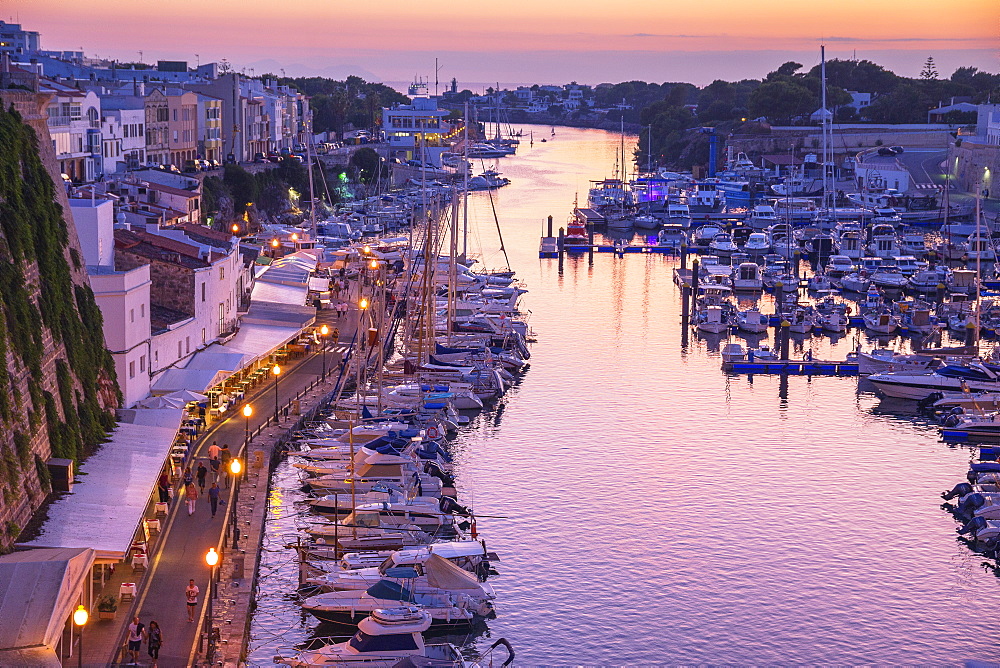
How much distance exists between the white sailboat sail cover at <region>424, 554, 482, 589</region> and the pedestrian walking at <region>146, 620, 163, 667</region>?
5.79 meters

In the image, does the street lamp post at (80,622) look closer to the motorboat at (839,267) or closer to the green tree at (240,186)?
the motorboat at (839,267)

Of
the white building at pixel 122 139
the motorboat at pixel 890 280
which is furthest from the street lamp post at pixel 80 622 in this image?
the white building at pixel 122 139

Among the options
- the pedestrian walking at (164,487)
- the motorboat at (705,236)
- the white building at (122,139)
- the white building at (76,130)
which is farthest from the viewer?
the motorboat at (705,236)

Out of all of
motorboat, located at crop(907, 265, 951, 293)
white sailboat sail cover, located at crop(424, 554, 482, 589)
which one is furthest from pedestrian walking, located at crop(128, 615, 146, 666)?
motorboat, located at crop(907, 265, 951, 293)

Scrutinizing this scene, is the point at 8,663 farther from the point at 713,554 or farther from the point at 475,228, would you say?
the point at 475,228

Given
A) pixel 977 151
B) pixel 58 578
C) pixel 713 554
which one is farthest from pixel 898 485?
pixel 977 151

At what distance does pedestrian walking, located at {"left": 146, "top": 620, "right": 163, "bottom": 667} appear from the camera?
21.6 meters

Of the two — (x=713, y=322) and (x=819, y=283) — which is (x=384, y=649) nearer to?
(x=713, y=322)

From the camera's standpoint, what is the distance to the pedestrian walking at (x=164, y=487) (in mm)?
29688

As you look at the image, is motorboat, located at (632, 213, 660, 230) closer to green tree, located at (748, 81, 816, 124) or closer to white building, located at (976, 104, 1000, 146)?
white building, located at (976, 104, 1000, 146)

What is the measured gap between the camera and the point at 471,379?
44875 mm

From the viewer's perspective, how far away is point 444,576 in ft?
85.8

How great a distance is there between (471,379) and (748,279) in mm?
27347

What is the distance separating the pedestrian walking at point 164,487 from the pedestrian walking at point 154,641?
25.9 ft
